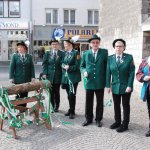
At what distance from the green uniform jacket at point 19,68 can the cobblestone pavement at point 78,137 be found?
1059mm

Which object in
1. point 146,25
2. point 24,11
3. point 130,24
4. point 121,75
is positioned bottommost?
point 121,75

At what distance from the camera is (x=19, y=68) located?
6574 mm

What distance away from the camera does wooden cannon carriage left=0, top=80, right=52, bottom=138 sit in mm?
5414

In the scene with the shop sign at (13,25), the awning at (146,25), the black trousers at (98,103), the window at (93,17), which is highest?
the window at (93,17)

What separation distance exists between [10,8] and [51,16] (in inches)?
151

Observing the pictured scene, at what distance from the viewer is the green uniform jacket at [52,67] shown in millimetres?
6785

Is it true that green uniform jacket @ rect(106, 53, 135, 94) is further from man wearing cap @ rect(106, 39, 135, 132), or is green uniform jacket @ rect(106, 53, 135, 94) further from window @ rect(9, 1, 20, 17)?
window @ rect(9, 1, 20, 17)

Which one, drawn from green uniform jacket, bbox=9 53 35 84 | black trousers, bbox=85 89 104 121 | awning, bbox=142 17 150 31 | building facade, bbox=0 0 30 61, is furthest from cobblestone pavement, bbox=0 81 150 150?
building facade, bbox=0 0 30 61

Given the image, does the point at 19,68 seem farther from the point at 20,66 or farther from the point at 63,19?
the point at 63,19

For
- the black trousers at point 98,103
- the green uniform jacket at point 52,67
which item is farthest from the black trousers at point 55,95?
the black trousers at point 98,103

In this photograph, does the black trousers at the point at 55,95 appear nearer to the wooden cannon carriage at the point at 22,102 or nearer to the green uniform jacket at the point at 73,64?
the green uniform jacket at the point at 73,64

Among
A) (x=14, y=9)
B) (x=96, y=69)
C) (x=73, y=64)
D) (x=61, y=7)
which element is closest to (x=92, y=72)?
(x=96, y=69)

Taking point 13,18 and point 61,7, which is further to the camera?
point 61,7

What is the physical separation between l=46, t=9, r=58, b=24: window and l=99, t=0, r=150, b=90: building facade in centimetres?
1587
